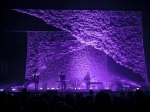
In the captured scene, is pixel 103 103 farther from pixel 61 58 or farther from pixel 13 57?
pixel 13 57

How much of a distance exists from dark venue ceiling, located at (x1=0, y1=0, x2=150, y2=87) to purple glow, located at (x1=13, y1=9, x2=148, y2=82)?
31 cm

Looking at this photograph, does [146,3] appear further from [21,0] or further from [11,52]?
[11,52]

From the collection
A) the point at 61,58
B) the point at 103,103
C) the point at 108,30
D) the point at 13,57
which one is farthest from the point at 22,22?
the point at 103,103

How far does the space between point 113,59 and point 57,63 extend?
138 inches

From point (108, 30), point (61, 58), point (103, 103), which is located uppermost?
point (108, 30)

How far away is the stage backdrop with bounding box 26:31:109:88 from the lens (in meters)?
10.3

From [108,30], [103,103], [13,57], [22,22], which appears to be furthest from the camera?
[108,30]

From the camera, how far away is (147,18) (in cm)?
1108

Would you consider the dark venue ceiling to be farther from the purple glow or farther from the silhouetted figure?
the silhouetted figure

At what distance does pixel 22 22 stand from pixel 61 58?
3.29m

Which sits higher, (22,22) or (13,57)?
(22,22)

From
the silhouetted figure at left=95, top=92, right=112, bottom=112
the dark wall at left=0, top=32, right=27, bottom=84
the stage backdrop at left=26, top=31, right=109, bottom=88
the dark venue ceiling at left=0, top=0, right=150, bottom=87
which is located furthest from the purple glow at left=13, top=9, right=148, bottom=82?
the silhouetted figure at left=95, top=92, right=112, bottom=112

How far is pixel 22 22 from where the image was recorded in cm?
1048

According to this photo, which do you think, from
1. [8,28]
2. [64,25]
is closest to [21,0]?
[8,28]
